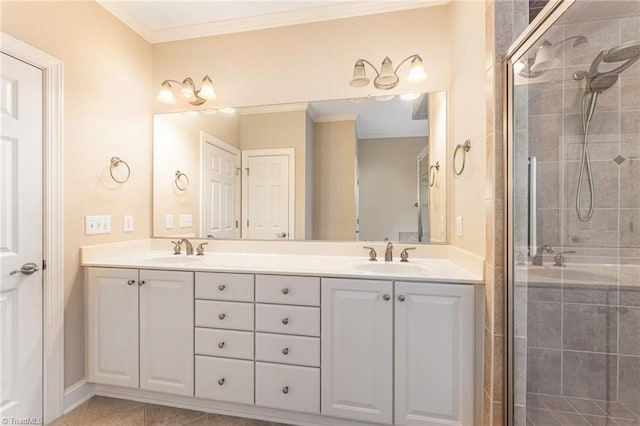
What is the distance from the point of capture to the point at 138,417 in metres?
1.75

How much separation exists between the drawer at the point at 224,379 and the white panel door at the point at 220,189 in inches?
36.8

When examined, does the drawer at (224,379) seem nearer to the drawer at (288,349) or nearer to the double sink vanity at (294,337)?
the double sink vanity at (294,337)

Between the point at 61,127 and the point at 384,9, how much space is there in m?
2.22

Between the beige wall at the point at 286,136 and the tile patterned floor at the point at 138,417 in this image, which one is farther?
the beige wall at the point at 286,136

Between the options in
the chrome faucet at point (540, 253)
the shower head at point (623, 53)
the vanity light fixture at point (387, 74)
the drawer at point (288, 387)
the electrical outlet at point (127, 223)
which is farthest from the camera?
the electrical outlet at point (127, 223)

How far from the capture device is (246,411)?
5.71 ft

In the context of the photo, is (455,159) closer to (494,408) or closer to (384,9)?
(384,9)

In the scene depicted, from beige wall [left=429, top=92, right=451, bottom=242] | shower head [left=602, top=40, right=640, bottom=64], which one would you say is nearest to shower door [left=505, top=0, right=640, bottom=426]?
shower head [left=602, top=40, right=640, bottom=64]

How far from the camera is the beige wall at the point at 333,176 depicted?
219cm

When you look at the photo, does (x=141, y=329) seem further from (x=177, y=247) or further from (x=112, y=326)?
(x=177, y=247)

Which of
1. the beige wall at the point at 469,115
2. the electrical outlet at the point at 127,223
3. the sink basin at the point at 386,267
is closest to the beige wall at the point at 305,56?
the beige wall at the point at 469,115

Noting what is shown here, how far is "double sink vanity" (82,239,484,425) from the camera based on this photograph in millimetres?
1492

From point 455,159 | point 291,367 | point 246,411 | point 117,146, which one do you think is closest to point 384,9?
point 455,159

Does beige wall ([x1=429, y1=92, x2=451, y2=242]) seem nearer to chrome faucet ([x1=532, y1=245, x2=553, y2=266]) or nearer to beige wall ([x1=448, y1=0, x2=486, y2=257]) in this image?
beige wall ([x1=448, y1=0, x2=486, y2=257])
